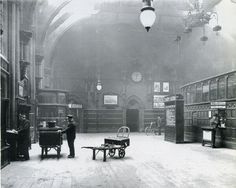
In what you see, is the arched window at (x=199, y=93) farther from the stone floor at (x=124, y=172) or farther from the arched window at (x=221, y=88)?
the stone floor at (x=124, y=172)

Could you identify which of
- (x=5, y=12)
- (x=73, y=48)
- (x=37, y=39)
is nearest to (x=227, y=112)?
(x=5, y=12)

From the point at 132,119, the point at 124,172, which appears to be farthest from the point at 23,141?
the point at 132,119

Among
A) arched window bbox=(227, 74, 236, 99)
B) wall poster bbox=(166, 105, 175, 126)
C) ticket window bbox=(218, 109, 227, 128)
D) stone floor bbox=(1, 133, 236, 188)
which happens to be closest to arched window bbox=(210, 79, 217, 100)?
arched window bbox=(227, 74, 236, 99)

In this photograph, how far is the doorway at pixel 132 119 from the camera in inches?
886

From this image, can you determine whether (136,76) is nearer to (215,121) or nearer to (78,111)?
(78,111)

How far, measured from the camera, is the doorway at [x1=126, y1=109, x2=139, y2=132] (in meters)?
22.5

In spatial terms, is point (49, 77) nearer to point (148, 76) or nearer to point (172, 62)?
point (148, 76)

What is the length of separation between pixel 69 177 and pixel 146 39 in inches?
711

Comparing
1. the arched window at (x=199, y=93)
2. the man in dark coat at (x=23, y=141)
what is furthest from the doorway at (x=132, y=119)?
the man in dark coat at (x=23, y=141)

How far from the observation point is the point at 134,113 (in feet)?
74.2

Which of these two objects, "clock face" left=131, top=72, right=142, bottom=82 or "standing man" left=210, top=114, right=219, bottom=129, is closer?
"standing man" left=210, top=114, right=219, bottom=129

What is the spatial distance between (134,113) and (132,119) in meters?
0.49

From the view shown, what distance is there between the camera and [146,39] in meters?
23.0

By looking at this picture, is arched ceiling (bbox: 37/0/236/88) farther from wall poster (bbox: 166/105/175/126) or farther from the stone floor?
the stone floor
